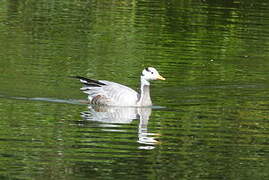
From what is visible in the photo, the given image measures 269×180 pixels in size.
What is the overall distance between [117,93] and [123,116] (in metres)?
1.04

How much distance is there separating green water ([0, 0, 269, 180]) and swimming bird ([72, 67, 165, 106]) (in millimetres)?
264

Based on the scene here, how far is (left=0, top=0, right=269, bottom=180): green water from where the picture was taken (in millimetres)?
13312

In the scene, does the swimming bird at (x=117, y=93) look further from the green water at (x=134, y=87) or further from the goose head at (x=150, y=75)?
the green water at (x=134, y=87)

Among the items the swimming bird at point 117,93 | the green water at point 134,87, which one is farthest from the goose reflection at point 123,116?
the swimming bird at point 117,93

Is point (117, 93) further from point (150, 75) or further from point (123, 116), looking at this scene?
point (123, 116)

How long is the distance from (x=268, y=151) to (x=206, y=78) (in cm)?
757

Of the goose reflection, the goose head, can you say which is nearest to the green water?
the goose reflection

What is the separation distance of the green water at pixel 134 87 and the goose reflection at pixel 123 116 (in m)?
0.02

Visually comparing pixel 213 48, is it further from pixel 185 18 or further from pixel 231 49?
pixel 185 18

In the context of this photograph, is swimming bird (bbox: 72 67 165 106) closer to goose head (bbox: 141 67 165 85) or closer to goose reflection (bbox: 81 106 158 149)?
goose head (bbox: 141 67 165 85)

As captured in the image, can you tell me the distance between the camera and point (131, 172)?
1266 centimetres

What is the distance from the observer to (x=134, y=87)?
20875 mm

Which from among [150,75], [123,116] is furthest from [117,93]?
[123,116]

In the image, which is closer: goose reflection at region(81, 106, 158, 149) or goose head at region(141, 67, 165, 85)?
goose reflection at region(81, 106, 158, 149)
